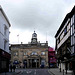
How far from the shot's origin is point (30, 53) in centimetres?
9100

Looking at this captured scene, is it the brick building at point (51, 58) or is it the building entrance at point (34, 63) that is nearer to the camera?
the building entrance at point (34, 63)

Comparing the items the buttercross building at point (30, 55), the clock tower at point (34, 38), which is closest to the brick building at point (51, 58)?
the buttercross building at point (30, 55)

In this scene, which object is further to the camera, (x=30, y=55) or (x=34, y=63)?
→ (x=30, y=55)

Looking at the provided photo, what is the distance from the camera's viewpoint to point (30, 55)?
8994 centimetres

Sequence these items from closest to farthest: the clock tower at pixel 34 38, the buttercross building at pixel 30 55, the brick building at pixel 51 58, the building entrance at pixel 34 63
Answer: the building entrance at pixel 34 63
the buttercross building at pixel 30 55
the brick building at pixel 51 58
the clock tower at pixel 34 38

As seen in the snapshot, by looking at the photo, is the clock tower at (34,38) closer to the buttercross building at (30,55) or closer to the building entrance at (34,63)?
the buttercross building at (30,55)

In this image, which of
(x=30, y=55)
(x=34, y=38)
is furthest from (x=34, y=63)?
(x=34, y=38)

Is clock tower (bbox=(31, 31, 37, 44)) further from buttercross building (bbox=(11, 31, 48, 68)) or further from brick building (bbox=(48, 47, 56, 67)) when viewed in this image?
brick building (bbox=(48, 47, 56, 67))

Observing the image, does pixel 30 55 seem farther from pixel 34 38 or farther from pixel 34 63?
pixel 34 38

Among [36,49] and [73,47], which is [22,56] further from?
[73,47]

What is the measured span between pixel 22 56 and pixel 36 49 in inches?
261

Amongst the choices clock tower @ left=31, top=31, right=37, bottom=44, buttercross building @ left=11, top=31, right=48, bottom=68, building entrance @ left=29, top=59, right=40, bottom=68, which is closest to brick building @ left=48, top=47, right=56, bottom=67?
buttercross building @ left=11, top=31, right=48, bottom=68

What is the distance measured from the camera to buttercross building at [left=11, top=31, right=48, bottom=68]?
88.4 meters

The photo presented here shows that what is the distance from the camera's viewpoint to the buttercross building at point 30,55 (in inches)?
3479
